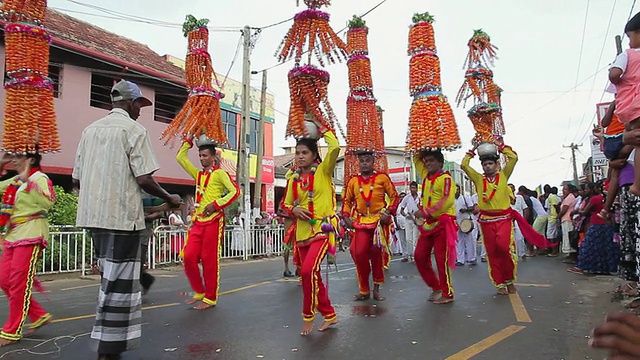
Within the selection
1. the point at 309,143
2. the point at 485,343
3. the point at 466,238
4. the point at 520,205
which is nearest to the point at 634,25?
the point at 485,343

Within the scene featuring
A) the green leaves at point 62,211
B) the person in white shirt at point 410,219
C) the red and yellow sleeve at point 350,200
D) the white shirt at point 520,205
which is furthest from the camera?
the white shirt at point 520,205

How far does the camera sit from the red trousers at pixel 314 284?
180 inches

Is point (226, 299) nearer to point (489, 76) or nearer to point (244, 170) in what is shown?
point (489, 76)

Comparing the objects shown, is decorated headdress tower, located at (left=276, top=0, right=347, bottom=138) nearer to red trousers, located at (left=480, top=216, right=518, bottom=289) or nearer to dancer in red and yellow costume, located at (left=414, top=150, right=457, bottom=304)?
dancer in red and yellow costume, located at (left=414, top=150, right=457, bottom=304)

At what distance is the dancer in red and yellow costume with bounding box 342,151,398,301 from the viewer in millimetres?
6328

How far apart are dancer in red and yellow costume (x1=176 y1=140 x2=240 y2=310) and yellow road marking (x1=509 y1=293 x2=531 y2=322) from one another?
3540 mm

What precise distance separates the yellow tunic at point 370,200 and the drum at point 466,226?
5.48 m

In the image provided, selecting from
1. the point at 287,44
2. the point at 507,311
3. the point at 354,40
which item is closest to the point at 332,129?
the point at 287,44

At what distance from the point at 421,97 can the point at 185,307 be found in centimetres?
399

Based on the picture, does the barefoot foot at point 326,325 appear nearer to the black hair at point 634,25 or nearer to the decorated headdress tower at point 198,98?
the decorated headdress tower at point 198,98

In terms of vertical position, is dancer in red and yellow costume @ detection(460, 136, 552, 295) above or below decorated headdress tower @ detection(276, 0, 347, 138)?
below

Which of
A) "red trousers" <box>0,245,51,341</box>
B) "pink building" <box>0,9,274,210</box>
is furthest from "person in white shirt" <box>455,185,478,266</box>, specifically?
"pink building" <box>0,9,274,210</box>

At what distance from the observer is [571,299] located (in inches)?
249

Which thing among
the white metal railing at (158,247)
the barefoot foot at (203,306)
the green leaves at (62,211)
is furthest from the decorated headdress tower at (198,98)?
the green leaves at (62,211)
